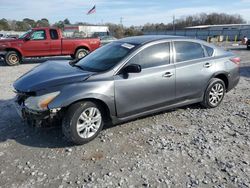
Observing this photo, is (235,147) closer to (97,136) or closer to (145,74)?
(145,74)

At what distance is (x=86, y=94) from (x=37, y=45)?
33.0 ft

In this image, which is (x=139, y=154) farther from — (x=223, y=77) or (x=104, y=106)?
(x=223, y=77)

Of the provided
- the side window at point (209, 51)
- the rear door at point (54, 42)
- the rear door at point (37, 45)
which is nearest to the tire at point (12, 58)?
the rear door at point (37, 45)

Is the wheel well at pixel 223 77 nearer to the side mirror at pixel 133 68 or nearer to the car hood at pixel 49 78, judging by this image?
the side mirror at pixel 133 68

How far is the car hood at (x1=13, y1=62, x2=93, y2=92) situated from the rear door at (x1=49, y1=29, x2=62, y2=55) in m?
8.89

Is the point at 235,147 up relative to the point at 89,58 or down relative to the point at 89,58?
down

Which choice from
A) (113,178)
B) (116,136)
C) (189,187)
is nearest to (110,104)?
(116,136)

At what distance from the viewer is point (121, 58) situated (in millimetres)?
4539

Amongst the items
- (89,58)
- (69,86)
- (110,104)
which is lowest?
(110,104)

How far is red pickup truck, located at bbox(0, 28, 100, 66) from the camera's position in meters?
12.7

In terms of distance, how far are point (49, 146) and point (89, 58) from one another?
1.96 m

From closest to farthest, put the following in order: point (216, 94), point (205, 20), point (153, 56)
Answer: point (153, 56), point (216, 94), point (205, 20)

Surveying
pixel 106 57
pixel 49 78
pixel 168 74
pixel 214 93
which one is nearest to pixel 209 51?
pixel 214 93

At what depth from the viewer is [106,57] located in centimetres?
494
